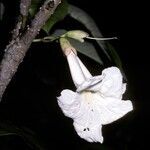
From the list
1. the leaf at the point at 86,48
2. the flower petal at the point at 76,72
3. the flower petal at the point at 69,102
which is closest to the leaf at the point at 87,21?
the leaf at the point at 86,48

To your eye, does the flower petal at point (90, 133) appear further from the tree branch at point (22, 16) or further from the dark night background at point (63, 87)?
the tree branch at point (22, 16)

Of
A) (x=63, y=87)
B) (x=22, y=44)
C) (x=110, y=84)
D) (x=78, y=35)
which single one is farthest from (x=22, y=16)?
(x=63, y=87)

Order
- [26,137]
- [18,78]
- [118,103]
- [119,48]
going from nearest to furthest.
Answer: [26,137] < [118,103] < [18,78] < [119,48]

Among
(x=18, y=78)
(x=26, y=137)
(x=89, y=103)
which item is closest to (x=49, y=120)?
(x=18, y=78)

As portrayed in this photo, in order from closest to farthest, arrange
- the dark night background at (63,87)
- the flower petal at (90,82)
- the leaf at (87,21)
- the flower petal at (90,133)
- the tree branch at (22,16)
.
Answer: the tree branch at (22,16) < the flower petal at (90,82) < the flower petal at (90,133) < the leaf at (87,21) < the dark night background at (63,87)

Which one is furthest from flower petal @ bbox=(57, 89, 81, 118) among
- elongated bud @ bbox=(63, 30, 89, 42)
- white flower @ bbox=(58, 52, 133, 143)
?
elongated bud @ bbox=(63, 30, 89, 42)

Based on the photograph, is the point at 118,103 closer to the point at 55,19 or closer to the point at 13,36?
the point at 55,19

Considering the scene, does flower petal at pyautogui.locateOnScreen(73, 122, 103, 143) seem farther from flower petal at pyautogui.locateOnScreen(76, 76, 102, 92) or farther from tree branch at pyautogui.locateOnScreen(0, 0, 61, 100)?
tree branch at pyautogui.locateOnScreen(0, 0, 61, 100)
